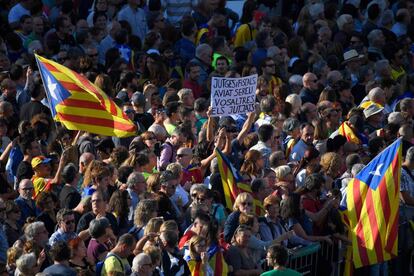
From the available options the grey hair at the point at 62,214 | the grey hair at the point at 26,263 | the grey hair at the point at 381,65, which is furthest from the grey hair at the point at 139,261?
the grey hair at the point at 381,65

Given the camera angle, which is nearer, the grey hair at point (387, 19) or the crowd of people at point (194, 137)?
the crowd of people at point (194, 137)

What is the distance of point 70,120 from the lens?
16688mm

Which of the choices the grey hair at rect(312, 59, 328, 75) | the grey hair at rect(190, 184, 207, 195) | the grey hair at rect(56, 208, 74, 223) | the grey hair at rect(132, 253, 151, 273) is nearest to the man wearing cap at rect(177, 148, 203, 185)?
the grey hair at rect(190, 184, 207, 195)

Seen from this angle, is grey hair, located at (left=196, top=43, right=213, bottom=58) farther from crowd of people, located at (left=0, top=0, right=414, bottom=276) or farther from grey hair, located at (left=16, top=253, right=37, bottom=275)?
grey hair, located at (left=16, top=253, right=37, bottom=275)

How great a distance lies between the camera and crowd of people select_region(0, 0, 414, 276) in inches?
551

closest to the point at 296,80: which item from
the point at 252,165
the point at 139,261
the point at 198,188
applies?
the point at 252,165

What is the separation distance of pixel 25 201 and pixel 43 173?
0.97 m

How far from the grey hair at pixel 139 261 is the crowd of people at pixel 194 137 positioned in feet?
0.04

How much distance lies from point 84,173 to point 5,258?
Result: 1847 mm

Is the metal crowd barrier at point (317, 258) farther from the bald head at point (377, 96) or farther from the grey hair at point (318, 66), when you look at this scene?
the grey hair at point (318, 66)

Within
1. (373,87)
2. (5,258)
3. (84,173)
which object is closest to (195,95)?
(373,87)

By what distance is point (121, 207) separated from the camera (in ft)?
48.1

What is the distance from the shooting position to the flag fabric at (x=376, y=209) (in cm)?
1589

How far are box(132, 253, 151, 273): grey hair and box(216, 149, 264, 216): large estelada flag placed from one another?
2.83 metres
